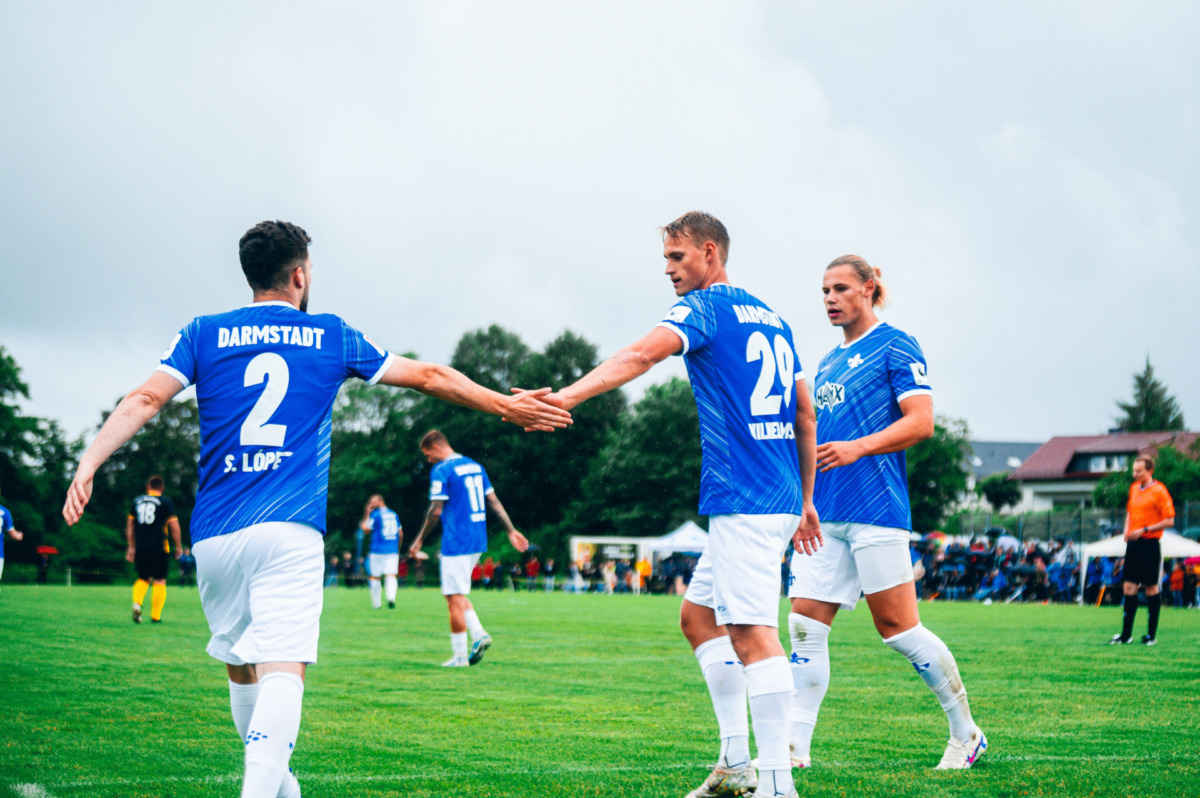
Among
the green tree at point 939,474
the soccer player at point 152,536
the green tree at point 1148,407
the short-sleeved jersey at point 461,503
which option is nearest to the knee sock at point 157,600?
the soccer player at point 152,536

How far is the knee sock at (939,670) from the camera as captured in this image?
18.0 feet

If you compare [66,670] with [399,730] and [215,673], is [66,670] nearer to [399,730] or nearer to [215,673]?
[215,673]

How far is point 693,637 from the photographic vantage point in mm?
5020

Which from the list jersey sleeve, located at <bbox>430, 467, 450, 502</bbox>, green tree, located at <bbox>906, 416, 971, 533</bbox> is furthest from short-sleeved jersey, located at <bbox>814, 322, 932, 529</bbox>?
green tree, located at <bbox>906, 416, 971, 533</bbox>

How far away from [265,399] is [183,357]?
0.33 m

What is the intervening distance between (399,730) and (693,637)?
2.51 meters

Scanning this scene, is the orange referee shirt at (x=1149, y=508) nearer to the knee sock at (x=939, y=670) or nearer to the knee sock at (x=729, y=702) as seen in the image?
the knee sock at (x=939, y=670)

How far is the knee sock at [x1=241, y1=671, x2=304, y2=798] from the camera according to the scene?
361 centimetres

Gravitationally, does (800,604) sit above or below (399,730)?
above

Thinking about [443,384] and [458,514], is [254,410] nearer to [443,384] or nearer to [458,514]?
[443,384]

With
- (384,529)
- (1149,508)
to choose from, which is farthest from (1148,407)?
(1149,508)

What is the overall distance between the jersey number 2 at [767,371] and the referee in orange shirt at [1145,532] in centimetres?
1019

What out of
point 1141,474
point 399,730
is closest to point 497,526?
point 1141,474

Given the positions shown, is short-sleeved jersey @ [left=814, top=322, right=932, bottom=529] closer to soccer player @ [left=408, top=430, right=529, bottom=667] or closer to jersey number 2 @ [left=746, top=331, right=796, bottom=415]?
jersey number 2 @ [left=746, top=331, right=796, bottom=415]
